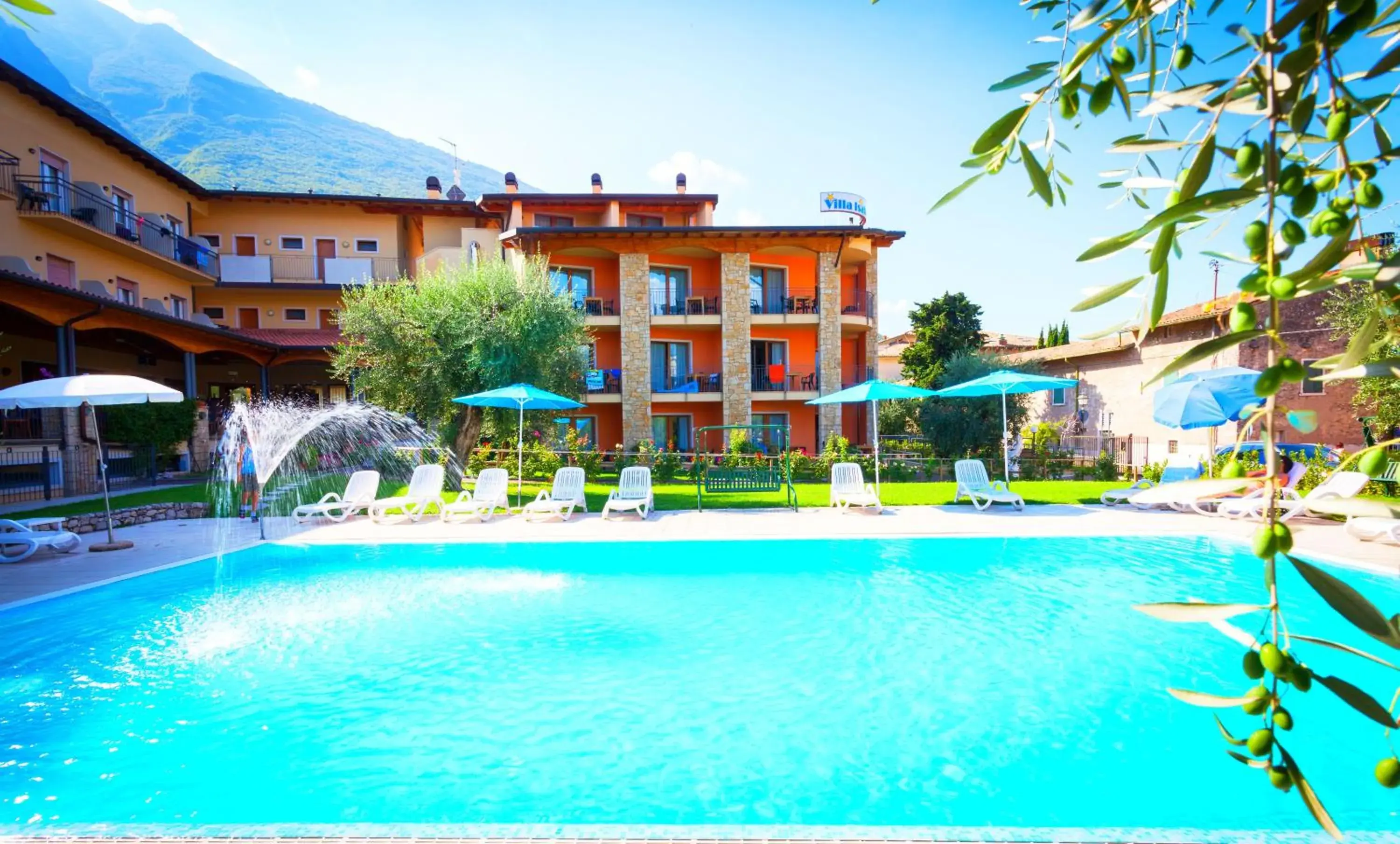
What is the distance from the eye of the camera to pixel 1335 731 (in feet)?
16.6

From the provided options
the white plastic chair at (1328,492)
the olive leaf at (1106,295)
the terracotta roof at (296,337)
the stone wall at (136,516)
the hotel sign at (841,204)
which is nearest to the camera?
the white plastic chair at (1328,492)

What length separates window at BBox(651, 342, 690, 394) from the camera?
86.4 feet

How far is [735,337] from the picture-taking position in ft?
83.0

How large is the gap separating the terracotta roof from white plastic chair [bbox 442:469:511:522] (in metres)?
13.1

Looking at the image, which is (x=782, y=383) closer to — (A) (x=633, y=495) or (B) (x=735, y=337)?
(B) (x=735, y=337)

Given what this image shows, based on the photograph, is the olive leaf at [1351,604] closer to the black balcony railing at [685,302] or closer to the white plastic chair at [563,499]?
the white plastic chair at [563,499]

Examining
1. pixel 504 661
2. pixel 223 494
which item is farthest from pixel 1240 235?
pixel 223 494

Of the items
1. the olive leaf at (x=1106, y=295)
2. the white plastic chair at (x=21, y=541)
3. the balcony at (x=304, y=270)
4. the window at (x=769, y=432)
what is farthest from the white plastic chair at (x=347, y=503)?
the balcony at (x=304, y=270)

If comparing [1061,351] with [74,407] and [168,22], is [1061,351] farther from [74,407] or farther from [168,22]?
[168,22]

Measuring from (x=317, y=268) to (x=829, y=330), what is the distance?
22.3 m

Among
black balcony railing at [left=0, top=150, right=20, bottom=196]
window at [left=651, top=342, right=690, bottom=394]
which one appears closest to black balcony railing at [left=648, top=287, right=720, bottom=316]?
window at [left=651, top=342, right=690, bottom=394]

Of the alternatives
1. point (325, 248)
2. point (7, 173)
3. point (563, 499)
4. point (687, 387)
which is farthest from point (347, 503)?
point (325, 248)

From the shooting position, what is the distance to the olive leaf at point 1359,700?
713 mm

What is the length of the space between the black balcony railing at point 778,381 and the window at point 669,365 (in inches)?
107
